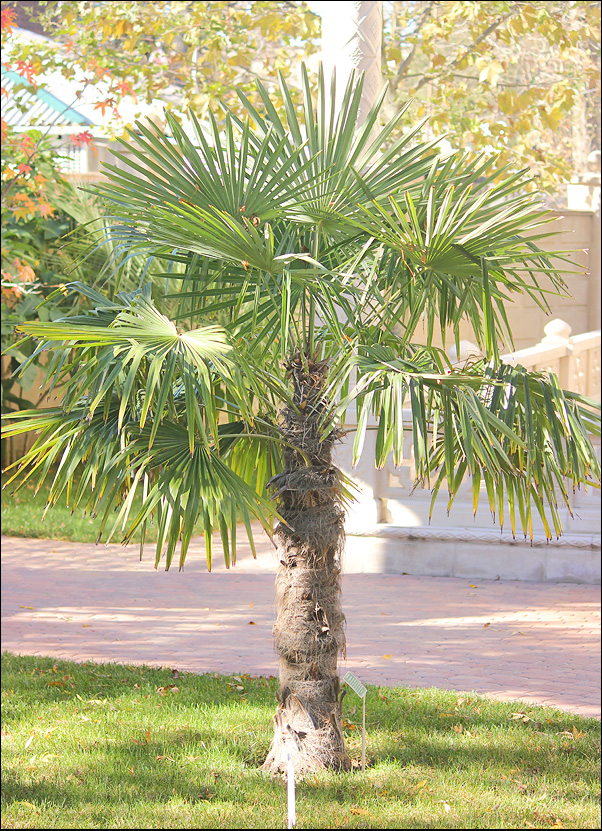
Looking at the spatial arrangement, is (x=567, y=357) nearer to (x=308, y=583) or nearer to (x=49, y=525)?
(x=49, y=525)

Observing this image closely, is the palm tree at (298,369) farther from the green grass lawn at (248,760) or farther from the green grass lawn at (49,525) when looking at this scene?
the green grass lawn at (49,525)

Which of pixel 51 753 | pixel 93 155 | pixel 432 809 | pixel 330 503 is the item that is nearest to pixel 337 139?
pixel 330 503

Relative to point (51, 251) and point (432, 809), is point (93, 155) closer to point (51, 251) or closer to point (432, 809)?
point (51, 251)

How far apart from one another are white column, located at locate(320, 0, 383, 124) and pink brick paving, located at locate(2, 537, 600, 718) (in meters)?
4.18

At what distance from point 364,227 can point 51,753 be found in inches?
122

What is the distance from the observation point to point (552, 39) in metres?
12.7

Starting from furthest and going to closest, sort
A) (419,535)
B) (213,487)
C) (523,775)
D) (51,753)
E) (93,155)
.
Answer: (93,155), (419,535), (51,753), (523,775), (213,487)

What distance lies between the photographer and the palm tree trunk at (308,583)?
174 inches

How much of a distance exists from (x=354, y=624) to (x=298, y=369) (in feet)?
11.9

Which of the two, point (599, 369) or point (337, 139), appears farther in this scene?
point (599, 369)

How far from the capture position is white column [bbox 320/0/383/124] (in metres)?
8.41

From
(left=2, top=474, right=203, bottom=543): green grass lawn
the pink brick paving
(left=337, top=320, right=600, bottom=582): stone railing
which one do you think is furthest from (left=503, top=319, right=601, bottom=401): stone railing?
(left=2, top=474, right=203, bottom=543): green grass lawn

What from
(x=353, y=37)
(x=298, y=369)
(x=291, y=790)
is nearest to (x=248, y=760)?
(x=291, y=790)

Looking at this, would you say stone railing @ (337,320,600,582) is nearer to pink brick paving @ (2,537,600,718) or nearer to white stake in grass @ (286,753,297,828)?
pink brick paving @ (2,537,600,718)
